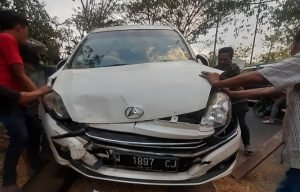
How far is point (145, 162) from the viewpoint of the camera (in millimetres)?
2602

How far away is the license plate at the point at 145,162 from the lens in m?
2.59

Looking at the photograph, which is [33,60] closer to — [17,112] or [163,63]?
[17,112]

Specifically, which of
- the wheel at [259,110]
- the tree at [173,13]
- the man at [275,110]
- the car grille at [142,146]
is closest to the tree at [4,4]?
the car grille at [142,146]

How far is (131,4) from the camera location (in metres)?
24.0

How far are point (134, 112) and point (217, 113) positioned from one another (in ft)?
2.22

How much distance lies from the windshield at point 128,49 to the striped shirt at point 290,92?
191 cm

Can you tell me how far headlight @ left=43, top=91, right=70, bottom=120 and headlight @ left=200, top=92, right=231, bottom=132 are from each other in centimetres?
108

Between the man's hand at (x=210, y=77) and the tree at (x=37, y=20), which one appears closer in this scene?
the man's hand at (x=210, y=77)

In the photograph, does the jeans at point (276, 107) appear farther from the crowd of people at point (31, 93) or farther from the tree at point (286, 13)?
the crowd of people at point (31, 93)

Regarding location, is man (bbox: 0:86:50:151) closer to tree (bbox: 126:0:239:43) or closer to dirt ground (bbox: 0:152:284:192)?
dirt ground (bbox: 0:152:284:192)

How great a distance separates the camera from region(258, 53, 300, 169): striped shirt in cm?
202

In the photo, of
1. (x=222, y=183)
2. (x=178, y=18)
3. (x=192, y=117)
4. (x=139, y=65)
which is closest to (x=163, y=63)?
(x=139, y=65)

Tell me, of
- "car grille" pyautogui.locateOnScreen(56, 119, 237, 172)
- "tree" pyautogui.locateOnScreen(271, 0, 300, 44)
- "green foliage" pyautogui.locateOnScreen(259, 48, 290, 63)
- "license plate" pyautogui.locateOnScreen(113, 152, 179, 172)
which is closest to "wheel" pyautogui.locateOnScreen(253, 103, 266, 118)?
"tree" pyautogui.locateOnScreen(271, 0, 300, 44)

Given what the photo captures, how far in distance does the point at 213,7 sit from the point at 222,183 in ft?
25.1
